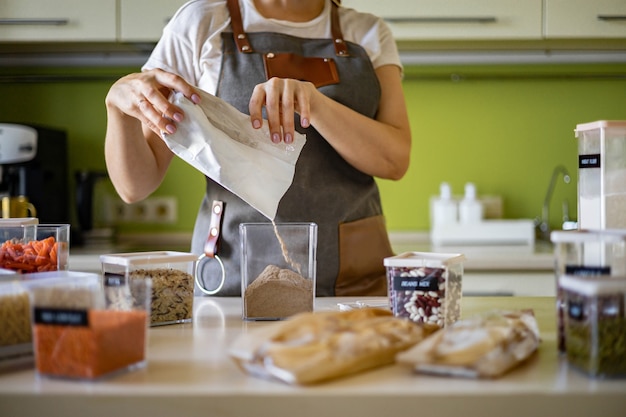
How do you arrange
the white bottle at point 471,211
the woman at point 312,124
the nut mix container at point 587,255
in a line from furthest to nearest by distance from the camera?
the white bottle at point 471,211, the woman at point 312,124, the nut mix container at point 587,255

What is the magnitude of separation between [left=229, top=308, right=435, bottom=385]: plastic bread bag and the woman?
1.99 feet

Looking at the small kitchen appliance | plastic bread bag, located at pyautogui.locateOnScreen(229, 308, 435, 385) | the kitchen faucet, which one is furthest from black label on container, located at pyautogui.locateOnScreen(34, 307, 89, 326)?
the kitchen faucet

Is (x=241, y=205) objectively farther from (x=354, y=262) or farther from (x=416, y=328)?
(x=416, y=328)

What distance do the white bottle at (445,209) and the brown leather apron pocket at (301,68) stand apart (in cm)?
108

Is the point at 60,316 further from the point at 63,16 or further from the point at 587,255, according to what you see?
the point at 63,16

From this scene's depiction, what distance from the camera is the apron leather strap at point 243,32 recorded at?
1.45 meters

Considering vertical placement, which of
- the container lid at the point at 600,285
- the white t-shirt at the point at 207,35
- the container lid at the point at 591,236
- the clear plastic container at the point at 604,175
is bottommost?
the container lid at the point at 600,285

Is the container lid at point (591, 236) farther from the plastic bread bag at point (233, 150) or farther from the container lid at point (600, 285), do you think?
the plastic bread bag at point (233, 150)

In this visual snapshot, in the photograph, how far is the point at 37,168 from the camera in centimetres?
239

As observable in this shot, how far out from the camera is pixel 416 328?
78 cm

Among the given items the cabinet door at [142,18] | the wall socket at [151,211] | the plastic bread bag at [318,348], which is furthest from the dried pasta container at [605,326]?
the wall socket at [151,211]

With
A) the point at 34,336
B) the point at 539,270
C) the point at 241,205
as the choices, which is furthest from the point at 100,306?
the point at 539,270

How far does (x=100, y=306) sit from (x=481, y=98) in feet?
7.00

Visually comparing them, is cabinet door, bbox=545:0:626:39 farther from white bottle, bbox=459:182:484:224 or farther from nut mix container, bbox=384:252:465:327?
nut mix container, bbox=384:252:465:327
